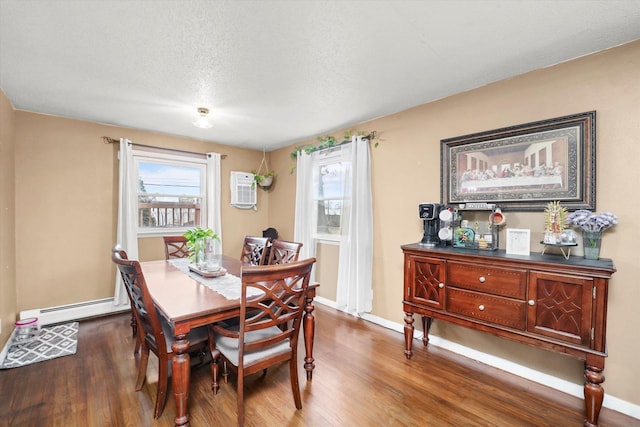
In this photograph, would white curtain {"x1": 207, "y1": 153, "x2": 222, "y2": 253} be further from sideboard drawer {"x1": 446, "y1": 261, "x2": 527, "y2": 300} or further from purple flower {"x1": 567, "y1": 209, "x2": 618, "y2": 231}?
purple flower {"x1": 567, "y1": 209, "x2": 618, "y2": 231}

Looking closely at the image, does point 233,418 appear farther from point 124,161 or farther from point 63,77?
point 124,161

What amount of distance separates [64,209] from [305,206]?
290 centimetres

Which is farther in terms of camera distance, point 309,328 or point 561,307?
point 309,328

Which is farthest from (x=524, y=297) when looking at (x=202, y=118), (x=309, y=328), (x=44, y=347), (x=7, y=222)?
(x=7, y=222)

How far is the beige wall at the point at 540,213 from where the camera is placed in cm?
177

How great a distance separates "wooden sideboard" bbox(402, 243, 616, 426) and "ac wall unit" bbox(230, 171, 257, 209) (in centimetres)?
303

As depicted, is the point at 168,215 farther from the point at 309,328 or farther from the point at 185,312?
the point at 309,328

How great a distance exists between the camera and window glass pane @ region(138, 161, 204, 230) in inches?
147

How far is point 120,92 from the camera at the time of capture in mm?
2500

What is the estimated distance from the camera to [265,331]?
6.15 feet

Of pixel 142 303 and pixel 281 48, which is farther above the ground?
pixel 281 48

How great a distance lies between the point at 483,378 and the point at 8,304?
427 cm

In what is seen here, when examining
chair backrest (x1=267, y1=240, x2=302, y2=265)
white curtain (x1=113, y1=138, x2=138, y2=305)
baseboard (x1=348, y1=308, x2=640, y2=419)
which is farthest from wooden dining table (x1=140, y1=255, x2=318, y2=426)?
white curtain (x1=113, y1=138, x2=138, y2=305)

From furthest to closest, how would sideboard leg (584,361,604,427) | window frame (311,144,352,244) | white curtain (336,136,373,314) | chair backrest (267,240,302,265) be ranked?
window frame (311,144,352,244), white curtain (336,136,373,314), chair backrest (267,240,302,265), sideboard leg (584,361,604,427)
